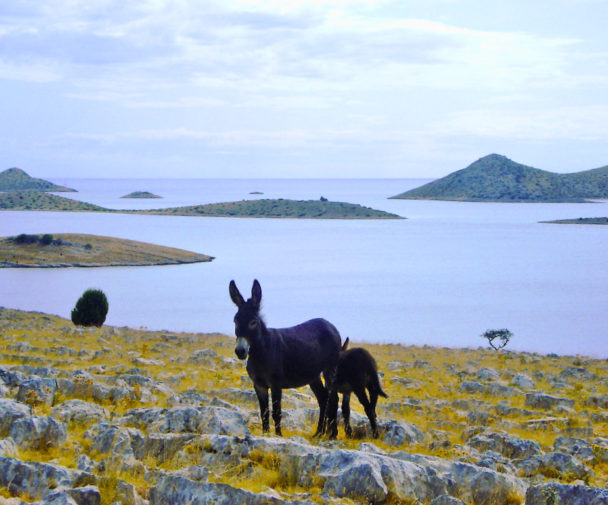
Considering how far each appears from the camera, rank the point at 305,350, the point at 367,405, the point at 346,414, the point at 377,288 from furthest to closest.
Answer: the point at 377,288, the point at 346,414, the point at 305,350, the point at 367,405

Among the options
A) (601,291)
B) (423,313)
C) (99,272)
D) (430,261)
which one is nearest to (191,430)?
(423,313)

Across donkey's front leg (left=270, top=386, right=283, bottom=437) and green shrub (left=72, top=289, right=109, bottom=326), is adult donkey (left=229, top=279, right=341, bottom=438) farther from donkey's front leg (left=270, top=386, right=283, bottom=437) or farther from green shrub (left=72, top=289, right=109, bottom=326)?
green shrub (left=72, top=289, right=109, bottom=326)

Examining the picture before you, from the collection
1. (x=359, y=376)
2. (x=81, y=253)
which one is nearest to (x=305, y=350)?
(x=359, y=376)

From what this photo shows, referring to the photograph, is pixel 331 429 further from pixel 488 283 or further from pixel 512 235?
pixel 512 235

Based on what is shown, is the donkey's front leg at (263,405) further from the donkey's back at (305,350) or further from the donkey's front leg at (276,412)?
the donkey's back at (305,350)

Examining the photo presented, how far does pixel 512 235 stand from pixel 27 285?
136 meters

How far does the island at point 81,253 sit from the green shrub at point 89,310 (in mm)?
76715

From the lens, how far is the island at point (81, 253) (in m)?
116

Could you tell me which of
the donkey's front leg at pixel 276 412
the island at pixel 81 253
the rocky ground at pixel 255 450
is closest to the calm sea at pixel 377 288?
the island at pixel 81 253

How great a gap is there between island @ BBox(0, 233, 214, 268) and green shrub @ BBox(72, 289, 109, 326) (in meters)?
76.7

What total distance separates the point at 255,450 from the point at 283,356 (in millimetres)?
3204

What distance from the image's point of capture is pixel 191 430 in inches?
373

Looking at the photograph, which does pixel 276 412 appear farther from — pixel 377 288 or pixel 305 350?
pixel 377 288

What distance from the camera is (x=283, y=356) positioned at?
11.5 meters
